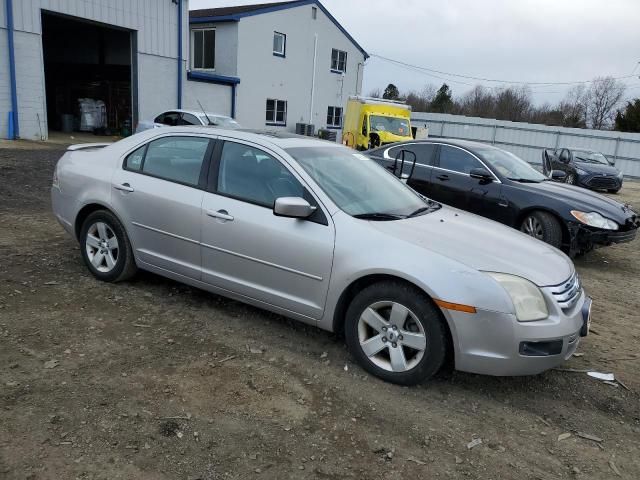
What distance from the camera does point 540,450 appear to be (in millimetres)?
3047

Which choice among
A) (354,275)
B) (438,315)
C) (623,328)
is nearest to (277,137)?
(354,275)

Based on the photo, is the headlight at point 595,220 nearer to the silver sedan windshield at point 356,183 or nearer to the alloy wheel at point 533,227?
the alloy wheel at point 533,227

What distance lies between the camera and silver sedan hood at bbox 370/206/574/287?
3.48 m

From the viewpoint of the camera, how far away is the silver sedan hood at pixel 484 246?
11.4ft

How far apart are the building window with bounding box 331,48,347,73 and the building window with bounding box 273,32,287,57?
4402mm

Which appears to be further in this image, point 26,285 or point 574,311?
point 26,285

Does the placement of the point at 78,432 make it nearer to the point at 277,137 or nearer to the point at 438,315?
the point at 438,315

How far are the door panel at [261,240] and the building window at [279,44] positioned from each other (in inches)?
970

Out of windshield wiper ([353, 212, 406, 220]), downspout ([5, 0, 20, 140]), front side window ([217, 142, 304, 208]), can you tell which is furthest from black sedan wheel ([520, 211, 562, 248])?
downspout ([5, 0, 20, 140])

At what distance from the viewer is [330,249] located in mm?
3730

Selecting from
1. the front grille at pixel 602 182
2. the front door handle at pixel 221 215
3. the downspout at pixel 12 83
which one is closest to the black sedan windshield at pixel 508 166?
the front door handle at pixel 221 215

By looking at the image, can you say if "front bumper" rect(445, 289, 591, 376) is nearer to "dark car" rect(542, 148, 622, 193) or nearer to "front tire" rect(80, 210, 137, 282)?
"front tire" rect(80, 210, 137, 282)

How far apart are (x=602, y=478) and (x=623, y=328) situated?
2608 millimetres

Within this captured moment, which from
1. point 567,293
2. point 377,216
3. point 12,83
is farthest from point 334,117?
point 567,293
